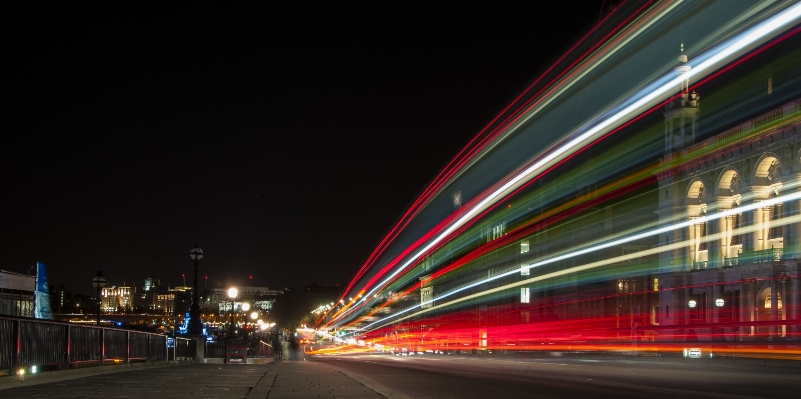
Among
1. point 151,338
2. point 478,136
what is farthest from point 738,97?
point 151,338

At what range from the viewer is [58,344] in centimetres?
1623

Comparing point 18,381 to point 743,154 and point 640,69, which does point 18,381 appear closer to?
point 743,154

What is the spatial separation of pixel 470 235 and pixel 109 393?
7269 centimetres

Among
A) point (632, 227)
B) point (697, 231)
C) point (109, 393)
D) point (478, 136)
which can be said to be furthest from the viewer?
point (632, 227)

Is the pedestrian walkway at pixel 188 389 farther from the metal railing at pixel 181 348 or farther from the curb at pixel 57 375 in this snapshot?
the metal railing at pixel 181 348

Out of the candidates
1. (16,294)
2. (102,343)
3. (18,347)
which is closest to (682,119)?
(16,294)

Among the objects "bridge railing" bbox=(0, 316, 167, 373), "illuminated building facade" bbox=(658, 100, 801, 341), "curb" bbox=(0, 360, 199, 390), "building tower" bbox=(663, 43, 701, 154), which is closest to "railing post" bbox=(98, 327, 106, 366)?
"bridge railing" bbox=(0, 316, 167, 373)

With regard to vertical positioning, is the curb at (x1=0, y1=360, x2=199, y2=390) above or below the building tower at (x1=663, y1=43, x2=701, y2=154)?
below

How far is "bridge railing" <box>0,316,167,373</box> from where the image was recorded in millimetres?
13602

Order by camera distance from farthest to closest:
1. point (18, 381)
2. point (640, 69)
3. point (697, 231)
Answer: point (640, 69) → point (697, 231) → point (18, 381)

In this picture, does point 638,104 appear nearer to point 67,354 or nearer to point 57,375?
point 67,354

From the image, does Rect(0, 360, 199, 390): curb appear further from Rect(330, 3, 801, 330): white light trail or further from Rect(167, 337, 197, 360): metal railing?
Rect(330, 3, 801, 330): white light trail

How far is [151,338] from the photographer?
2716cm

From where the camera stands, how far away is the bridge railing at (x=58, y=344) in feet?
44.6
